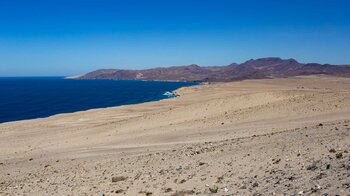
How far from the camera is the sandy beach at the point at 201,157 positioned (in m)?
14.6

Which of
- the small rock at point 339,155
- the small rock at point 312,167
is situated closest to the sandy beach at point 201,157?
the small rock at point 312,167

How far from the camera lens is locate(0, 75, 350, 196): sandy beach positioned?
47.8 feet

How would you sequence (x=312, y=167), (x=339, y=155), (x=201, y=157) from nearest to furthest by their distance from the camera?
(x=312, y=167)
(x=339, y=155)
(x=201, y=157)

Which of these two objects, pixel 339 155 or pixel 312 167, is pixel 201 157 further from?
pixel 339 155

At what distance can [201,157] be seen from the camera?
20.8 m

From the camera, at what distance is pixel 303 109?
36406mm

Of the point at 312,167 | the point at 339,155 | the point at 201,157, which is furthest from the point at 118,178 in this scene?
the point at 339,155

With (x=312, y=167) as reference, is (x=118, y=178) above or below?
below

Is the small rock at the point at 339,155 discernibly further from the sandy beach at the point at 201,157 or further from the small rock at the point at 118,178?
the small rock at the point at 118,178

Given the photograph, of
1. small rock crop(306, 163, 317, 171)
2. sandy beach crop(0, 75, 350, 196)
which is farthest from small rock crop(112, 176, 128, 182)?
small rock crop(306, 163, 317, 171)

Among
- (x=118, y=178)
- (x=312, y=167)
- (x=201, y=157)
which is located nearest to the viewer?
(x=312, y=167)

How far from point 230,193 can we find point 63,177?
444 inches

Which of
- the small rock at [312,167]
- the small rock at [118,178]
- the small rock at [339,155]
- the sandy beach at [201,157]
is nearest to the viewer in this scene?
the small rock at [312,167]

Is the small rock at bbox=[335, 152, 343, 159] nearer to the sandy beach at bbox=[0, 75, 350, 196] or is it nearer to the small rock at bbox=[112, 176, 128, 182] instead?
the sandy beach at bbox=[0, 75, 350, 196]
